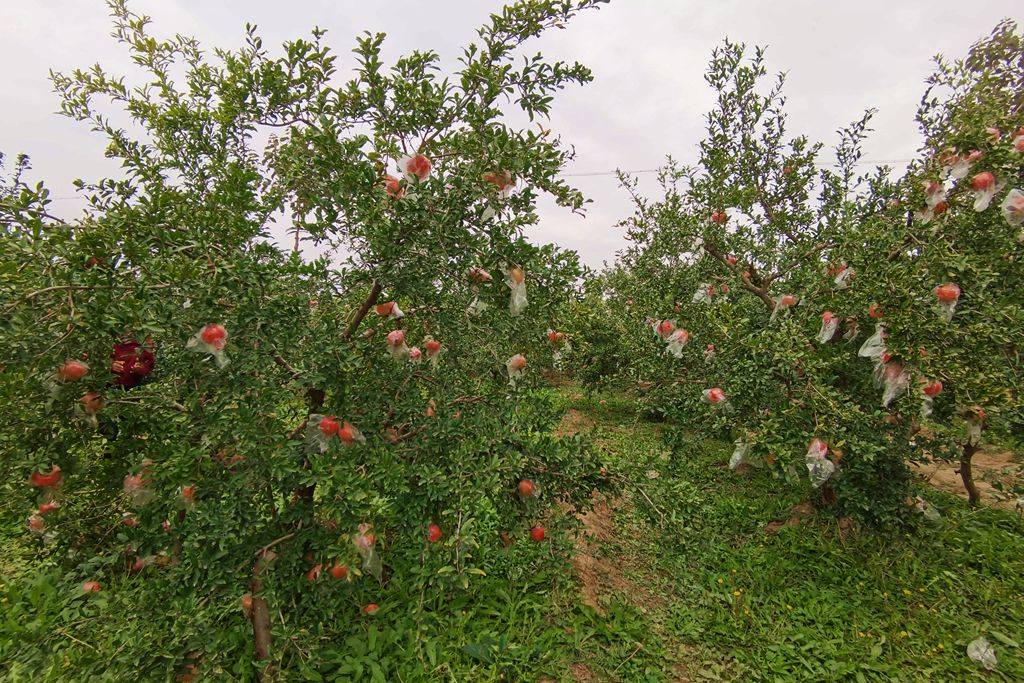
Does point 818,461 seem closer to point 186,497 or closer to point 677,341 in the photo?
point 677,341

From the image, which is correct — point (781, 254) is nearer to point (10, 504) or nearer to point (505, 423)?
point (505, 423)

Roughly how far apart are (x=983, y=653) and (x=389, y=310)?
370cm

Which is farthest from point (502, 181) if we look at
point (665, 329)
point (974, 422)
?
point (974, 422)

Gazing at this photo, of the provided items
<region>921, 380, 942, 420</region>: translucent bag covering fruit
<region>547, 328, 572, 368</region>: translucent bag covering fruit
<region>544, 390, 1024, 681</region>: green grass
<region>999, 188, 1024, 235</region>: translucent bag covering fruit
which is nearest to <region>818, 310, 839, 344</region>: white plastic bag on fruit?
<region>921, 380, 942, 420</region>: translucent bag covering fruit

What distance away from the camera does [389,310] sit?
211 centimetres

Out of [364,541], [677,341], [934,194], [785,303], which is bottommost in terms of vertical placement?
[364,541]

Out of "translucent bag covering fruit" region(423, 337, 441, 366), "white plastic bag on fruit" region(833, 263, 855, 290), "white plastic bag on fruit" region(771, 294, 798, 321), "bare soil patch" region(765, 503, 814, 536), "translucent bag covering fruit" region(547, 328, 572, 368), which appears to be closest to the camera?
"translucent bag covering fruit" region(423, 337, 441, 366)

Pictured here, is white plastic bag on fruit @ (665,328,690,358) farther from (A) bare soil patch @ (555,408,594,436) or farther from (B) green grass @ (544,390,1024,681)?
(A) bare soil patch @ (555,408,594,436)

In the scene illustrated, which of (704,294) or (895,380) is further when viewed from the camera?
(704,294)

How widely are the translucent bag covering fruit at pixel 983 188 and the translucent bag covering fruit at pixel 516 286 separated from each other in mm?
2507

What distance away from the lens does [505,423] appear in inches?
89.7

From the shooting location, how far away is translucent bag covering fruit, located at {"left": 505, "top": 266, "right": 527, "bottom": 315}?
193 centimetres

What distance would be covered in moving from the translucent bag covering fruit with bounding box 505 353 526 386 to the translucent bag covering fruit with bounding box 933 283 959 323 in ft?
7.33

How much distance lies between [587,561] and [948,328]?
8.66ft
